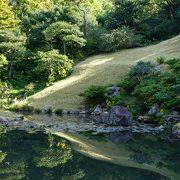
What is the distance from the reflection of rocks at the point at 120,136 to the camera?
17.9 meters

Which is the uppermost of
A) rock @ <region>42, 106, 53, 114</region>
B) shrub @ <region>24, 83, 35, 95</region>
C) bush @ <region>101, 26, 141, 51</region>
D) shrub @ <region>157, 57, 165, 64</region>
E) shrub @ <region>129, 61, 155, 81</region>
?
bush @ <region>101, 26, 141, 51</region>

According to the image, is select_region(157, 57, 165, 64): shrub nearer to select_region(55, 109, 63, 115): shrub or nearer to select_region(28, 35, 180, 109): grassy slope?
select_region(28, 35, 180, 109): grassy slope

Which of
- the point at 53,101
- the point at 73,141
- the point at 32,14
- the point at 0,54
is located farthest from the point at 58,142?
the point at 32,14

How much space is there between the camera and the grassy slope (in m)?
32.7

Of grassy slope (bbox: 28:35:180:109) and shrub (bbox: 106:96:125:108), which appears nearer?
shrub (bbox: 106:96:125:108)

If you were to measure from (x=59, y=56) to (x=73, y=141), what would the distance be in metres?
21.6

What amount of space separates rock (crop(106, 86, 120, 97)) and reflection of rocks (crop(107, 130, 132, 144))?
9.74m

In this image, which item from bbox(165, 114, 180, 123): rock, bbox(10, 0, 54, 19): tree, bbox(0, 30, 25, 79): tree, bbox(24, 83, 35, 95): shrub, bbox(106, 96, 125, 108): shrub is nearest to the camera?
bbox(165, 114, 180, 123): rock

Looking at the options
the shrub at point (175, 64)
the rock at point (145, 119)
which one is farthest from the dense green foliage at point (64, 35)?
the rock at point (145, 119)

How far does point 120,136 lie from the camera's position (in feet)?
63.1

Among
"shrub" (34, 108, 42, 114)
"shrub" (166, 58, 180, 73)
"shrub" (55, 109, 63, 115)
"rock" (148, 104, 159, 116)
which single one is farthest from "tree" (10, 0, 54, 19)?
"rock" (148, 104, 159, 116)

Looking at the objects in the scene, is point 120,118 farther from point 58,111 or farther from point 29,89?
point 29,89

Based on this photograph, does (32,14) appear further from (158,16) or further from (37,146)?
(37,146)

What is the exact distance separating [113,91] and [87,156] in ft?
53.7
